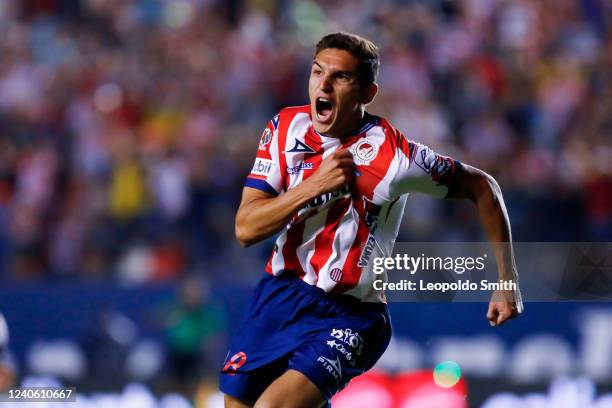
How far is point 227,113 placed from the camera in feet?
39.4

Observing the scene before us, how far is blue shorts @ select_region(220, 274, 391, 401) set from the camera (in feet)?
17.1

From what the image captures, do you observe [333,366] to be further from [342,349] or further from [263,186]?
[263,186]

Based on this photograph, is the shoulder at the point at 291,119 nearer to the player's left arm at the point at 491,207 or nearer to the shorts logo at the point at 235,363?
the player's left arm at the point at 491,207

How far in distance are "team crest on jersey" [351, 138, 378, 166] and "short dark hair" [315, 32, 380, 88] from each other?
0.28m

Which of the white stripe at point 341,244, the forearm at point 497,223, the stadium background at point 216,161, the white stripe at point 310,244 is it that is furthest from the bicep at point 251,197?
the stadium background at point 216,161

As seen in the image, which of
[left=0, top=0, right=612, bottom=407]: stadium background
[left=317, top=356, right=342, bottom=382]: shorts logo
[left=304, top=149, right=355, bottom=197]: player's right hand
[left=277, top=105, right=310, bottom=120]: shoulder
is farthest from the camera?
[left=0, top=0, right=612, bottom=407]: stadium background

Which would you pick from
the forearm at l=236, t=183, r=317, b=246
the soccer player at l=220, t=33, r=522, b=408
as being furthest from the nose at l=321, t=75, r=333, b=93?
the forearm at l=236, t=183, r=317, b=246

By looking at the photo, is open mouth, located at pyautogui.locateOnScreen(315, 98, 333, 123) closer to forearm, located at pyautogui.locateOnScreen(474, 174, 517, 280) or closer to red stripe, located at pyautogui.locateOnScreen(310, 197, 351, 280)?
red stripe, located at pyautogui.locateOnScreen(310, 197, 351, 280)

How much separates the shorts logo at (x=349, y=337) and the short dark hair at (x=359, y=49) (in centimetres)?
117

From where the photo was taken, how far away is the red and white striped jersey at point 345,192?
17.3ft

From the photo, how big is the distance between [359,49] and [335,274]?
107 centimetres

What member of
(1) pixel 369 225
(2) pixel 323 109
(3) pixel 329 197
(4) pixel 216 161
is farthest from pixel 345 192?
(4) pixel 216 161

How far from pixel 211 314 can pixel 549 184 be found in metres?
3.53

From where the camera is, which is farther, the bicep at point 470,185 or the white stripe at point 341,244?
the bicep at point 470,185
